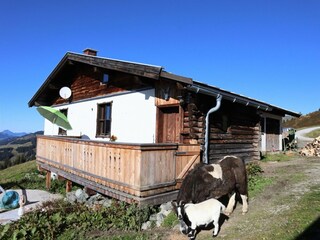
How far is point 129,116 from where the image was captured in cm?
1132

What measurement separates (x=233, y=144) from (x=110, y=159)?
544cm

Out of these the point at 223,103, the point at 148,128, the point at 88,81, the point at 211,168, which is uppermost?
the point at 88,81

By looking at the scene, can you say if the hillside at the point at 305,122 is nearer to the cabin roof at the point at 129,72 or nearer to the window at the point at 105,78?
the cabin roof at the point at 129,72

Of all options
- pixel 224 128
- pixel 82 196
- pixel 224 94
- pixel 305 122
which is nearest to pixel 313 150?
pixel 224 128

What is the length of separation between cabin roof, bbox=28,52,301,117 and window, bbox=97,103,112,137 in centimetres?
211

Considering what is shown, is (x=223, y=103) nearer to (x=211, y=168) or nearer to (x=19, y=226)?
(x=211, y=168)

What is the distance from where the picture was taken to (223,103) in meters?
10.3

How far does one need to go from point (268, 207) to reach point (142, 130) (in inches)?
211

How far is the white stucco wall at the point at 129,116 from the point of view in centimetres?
1033

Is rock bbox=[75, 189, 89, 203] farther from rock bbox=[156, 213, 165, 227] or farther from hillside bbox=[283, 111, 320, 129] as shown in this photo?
hillside bbox=[283, 111, 320, 129]

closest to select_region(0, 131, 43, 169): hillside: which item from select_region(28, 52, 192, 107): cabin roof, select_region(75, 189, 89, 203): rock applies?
select_region(28, 52, 192, 107): cabin roof

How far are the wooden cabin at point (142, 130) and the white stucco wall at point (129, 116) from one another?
38 mm

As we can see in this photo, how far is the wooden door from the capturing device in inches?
380

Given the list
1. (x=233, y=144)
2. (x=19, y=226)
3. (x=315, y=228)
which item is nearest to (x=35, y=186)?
(x=19, y=226)
